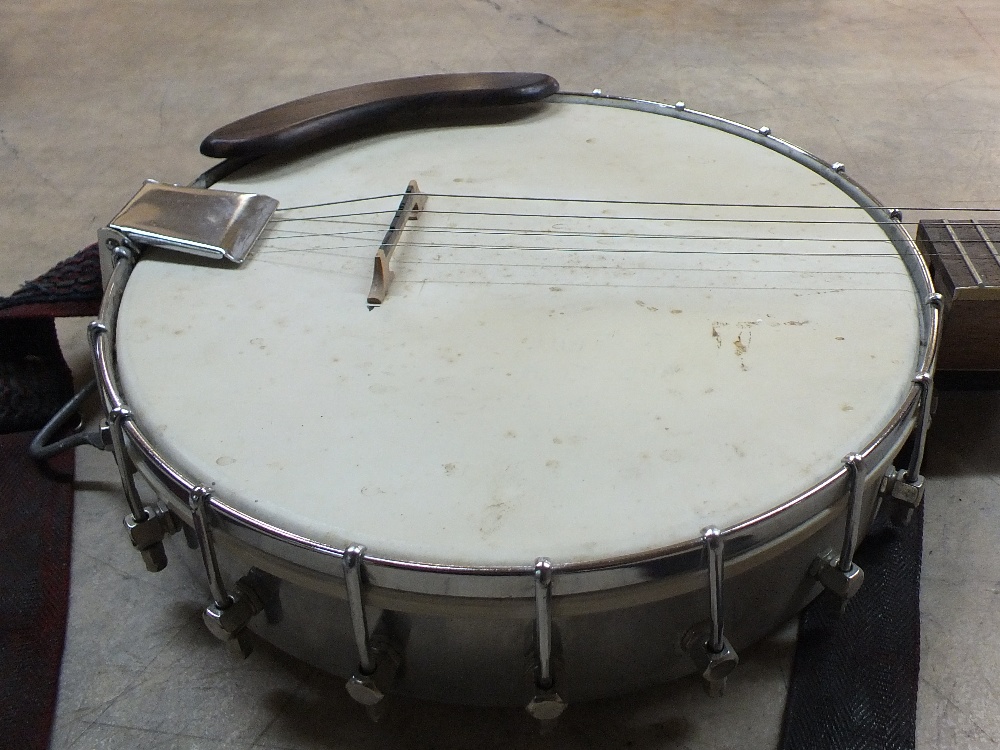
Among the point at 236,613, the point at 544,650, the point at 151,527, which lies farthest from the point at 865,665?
the point at 151,527

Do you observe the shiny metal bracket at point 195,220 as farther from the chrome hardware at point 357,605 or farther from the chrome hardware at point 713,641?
the chrome hardware at point 713,641

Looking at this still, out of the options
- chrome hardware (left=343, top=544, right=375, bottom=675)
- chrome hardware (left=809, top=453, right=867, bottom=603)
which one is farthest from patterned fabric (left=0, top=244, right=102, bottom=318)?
chrome hardware (left=809, top=453, right=867, bottom=603)

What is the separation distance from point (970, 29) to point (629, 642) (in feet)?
8.45

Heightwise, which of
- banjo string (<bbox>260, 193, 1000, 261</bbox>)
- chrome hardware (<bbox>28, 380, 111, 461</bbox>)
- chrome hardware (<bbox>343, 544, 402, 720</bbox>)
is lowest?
chrome hardware (<bbox>28, 380, 111, 461</bbox>)

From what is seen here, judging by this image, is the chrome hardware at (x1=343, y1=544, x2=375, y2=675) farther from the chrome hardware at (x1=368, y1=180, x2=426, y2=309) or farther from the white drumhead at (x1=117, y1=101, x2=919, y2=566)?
the chrome hardware at (x1=368, y1=180, x2=426, y2=309)

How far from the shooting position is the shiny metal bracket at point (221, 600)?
856 mm

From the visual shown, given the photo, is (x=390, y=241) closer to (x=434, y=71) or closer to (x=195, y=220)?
(x=195, y=220)

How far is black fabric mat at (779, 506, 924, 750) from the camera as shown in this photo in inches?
40.1

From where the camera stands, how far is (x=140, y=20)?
289cm

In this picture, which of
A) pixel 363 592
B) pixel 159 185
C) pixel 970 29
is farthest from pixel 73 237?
pixel 970 29

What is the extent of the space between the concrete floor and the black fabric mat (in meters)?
0.03

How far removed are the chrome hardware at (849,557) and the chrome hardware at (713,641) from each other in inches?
6.3

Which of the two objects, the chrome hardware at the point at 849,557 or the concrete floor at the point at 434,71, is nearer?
the chrome hardware at the point at 849,557

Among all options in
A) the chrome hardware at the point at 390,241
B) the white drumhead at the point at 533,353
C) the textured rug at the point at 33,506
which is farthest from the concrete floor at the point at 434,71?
the chrome hardware at the point at 390,241
